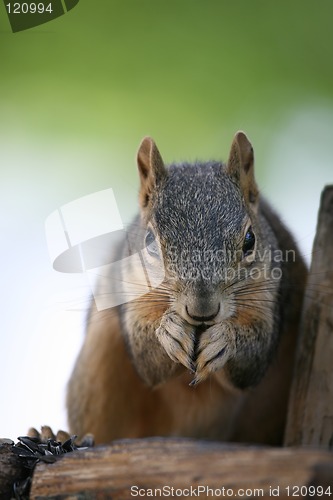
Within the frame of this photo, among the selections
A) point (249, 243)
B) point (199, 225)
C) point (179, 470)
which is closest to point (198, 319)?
point (199, 225)

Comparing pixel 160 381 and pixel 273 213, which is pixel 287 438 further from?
pixel 273 213

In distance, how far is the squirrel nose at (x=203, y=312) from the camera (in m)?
1.81

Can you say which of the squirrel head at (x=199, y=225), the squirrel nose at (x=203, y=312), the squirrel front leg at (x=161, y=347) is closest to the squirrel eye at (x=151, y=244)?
the squirrel head at (x=199, y=225)

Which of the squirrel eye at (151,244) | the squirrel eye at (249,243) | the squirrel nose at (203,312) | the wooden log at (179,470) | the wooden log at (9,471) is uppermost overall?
the squirrel eye at (151,244)

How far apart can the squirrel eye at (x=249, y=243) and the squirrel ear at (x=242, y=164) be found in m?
0.22

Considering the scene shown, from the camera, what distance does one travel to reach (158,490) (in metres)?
1.32

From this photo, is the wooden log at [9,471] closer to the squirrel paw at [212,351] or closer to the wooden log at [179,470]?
the wooden log at [179,470]

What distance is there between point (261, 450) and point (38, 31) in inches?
94.1

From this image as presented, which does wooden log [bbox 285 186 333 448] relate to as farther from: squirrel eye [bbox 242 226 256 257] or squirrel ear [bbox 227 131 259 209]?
squirrel eye [bbox 242 226 256 257]

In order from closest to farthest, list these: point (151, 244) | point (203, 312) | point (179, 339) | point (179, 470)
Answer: point (179, 470), point (203, 312), point (179, 339), point (151, 244)

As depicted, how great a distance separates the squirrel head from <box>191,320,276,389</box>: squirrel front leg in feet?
0.35

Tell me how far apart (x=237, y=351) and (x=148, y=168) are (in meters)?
0.72

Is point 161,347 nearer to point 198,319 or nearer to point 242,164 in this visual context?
point 198,319

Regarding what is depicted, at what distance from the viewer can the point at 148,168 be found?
7.90 ft
